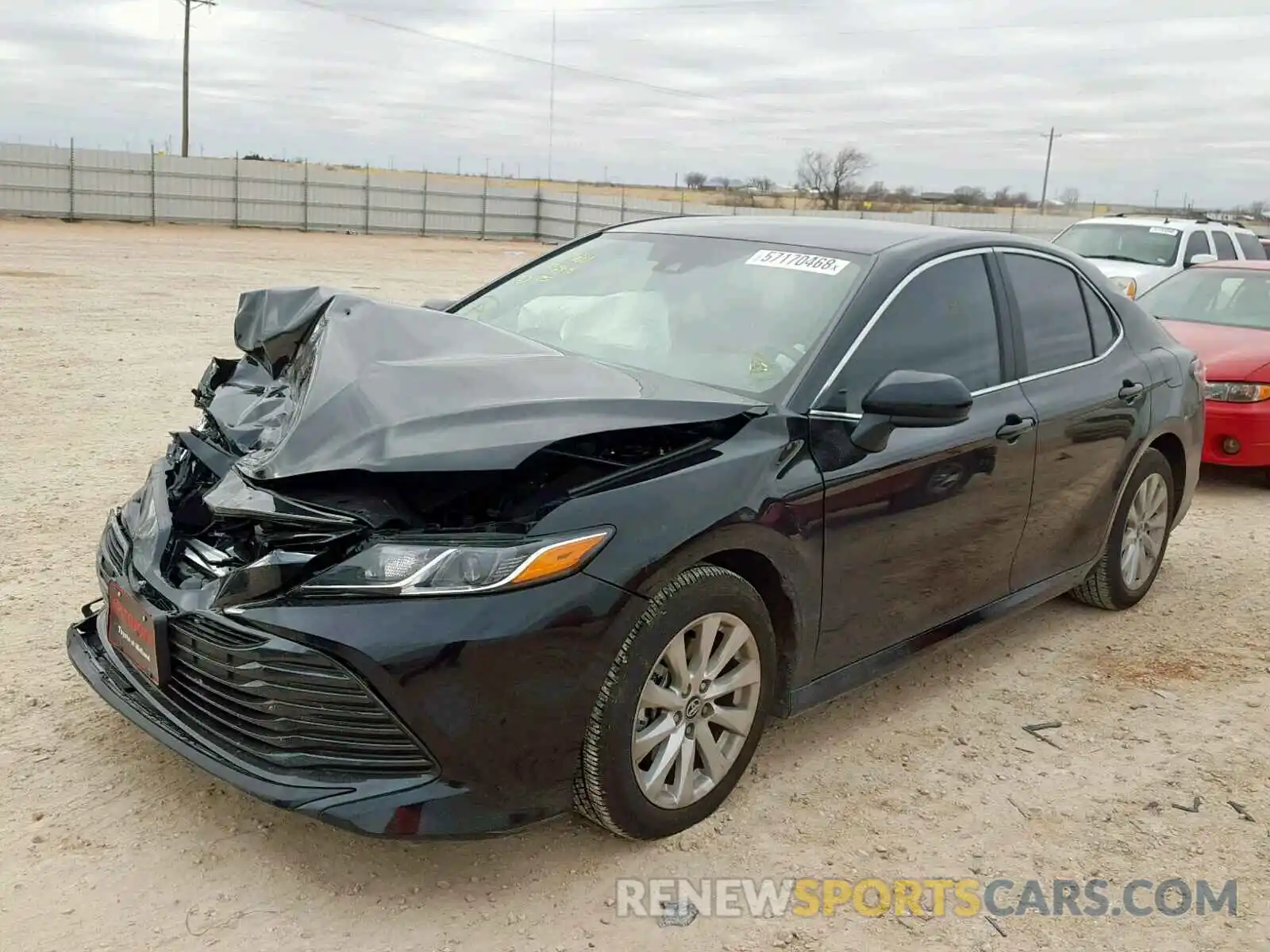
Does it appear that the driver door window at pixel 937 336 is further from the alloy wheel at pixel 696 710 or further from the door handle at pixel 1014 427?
the alloy wheel at pixel 696 710

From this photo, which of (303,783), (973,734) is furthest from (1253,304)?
(303,783)

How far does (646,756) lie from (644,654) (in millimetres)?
325

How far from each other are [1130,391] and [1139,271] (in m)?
9.67

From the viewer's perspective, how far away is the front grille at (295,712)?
8.79 ft

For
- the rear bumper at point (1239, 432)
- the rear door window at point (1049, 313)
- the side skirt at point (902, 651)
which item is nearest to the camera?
the side skirt at point (902, 651)

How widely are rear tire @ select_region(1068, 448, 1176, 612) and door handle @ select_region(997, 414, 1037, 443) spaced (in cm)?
108

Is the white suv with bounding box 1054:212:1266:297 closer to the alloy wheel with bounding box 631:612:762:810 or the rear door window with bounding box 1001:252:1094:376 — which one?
the rear door window with bounding box 1001:252:1094:376

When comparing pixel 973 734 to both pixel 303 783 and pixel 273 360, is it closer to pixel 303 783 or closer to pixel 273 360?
pixel 303 783

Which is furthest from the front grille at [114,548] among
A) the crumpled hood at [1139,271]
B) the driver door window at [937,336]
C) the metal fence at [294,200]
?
the metal fence at [294,200]

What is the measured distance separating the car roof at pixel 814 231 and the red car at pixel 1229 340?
3522 mm

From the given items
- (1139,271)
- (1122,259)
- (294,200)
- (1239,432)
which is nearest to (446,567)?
(1239,432)

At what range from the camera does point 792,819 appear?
3.39 metres

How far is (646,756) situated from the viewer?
3082mm

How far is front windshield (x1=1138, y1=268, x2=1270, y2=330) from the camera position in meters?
8.85
